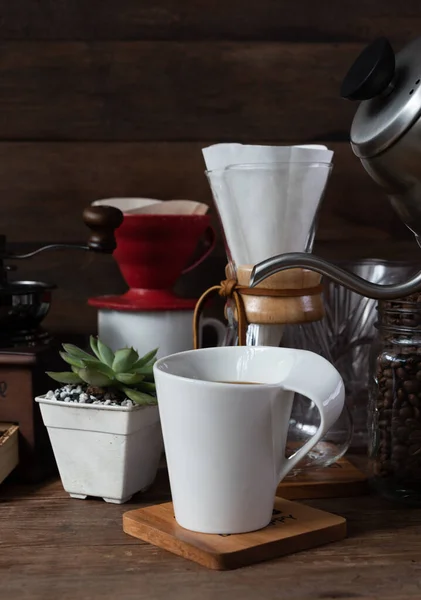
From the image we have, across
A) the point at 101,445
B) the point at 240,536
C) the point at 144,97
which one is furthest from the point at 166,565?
the point at 144,97

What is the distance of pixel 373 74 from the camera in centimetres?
62

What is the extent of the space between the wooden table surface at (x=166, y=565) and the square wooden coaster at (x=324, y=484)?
0.11ft

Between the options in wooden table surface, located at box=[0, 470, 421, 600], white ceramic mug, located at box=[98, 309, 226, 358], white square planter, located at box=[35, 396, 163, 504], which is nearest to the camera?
wooden table surface, located at box=[0, 470, 421, 600]

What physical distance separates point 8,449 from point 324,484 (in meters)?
0.31

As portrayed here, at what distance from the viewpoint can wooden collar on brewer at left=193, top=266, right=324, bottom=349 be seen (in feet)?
2.42

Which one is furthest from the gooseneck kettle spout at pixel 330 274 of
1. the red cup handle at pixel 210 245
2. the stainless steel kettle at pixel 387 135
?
the red cup handle at pixel 210 245

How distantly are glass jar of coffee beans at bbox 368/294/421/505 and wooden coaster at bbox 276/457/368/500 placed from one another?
0.07ft

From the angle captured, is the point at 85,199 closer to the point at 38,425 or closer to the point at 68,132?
the point at 68,132

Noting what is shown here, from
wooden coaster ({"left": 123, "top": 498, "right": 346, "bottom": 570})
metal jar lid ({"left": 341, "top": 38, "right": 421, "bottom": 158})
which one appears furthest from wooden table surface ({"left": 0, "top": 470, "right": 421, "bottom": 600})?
metal jar lid ({"left": 341, "top": 38, "right": 421, "bottom": 158})

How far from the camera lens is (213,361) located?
2.25ft

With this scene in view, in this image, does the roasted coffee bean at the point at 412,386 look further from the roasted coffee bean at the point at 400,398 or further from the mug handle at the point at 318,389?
the mug handle at the point at 318,389

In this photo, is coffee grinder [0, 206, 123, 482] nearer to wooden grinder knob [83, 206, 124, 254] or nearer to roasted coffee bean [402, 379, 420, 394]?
wooden grinder knob [83, 206, 124, 254]

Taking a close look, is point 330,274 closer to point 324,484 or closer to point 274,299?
point 274,299

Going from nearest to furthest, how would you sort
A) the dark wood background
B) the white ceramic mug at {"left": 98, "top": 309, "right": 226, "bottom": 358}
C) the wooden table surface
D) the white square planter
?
the wooden table surface < the white square planter < the white ceramic mug at {"left": 98, "top": 309, "right": 226, "bottom": 358} < the dark wood background
